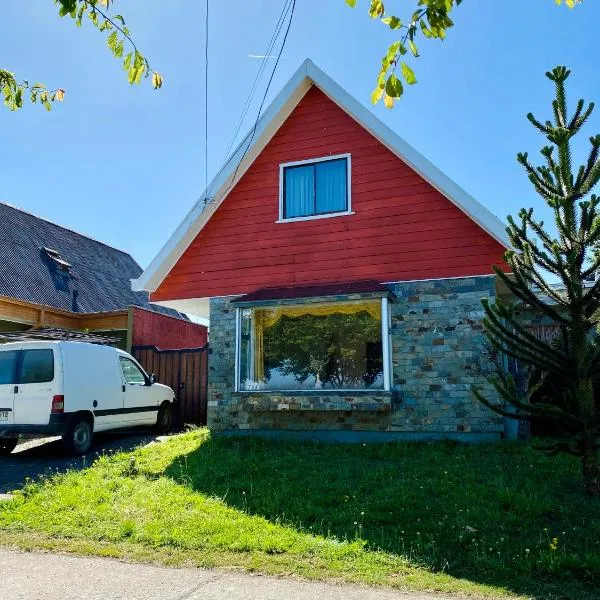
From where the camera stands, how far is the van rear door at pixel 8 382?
9868mm

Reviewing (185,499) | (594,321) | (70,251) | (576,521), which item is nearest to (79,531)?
(185,499)

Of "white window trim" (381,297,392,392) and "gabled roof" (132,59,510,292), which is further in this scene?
"white window trim" (381,297,392,392)

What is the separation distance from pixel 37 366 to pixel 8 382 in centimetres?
56

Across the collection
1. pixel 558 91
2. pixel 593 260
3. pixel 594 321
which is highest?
pixel 558 91

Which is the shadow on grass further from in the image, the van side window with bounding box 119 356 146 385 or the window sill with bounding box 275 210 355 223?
the window sill with bounding box 275 210 355 223

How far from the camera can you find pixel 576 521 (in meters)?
5.58

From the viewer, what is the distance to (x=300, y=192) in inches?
453

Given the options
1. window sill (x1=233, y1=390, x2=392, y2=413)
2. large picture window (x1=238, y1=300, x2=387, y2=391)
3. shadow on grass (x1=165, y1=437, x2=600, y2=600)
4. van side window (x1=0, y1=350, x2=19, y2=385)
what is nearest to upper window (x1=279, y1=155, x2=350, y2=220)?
large picture window (x1=238, y1=300, x2=387, y2=391)

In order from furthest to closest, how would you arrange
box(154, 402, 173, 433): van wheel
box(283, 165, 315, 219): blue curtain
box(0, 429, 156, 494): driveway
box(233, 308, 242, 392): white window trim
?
box(154, 402, 173, 433): van wheel → box(283, 165, 315, 219): blue curtain → box(233, 308, 242, 392): white window trim → box(0, 429, 156, 494): driveway

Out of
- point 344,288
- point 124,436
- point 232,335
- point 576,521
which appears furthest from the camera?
point 124,436

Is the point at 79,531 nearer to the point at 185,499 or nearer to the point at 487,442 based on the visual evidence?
the point at 185,499

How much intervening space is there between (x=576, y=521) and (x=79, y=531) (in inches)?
191

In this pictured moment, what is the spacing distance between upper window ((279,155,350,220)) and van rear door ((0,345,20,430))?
551cm

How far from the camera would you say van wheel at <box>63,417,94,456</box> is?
32.6ft
